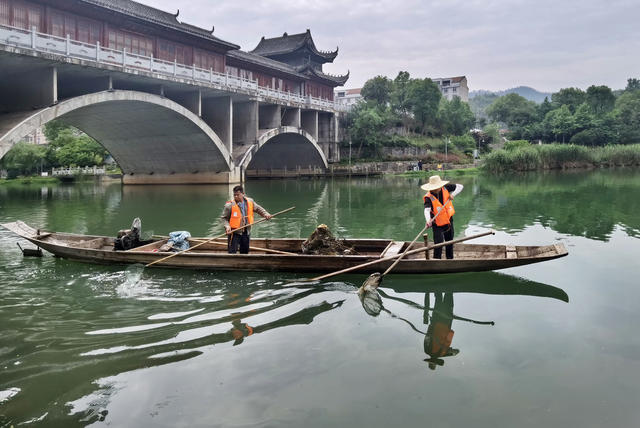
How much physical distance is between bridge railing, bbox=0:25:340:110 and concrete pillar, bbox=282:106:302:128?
5938 mm

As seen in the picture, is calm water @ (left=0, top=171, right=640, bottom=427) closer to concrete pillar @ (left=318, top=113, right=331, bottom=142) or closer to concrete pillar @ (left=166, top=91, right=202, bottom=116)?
concrete pillar @ (left=166, top=91, right=202, bottom=116)

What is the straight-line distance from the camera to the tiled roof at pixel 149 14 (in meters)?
25.3

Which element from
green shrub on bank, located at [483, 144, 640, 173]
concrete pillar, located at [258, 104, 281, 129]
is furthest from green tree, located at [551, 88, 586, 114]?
concrete pillar, located at [258, 104, 281, 129]

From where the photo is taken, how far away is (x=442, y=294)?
7.56 meters

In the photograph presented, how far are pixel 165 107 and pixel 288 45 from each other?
26.8 meters

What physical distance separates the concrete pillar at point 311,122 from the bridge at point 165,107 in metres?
0.10

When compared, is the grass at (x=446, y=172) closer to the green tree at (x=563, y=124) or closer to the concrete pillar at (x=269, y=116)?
the concrete pillar at (x=269, y=116)

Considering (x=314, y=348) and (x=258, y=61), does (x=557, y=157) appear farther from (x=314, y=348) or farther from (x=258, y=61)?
(x=314, y=348)

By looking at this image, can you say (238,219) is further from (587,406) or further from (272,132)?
(272,132)

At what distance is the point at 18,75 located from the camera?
2230 cm

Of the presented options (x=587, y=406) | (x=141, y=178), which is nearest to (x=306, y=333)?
(x=587, y=406)

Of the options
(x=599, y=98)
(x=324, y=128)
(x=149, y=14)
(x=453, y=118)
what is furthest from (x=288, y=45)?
(x=599, y=98)

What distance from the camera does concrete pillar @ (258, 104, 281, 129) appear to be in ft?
132

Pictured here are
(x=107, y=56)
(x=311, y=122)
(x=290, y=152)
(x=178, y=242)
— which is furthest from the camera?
(x=290, y=152)
